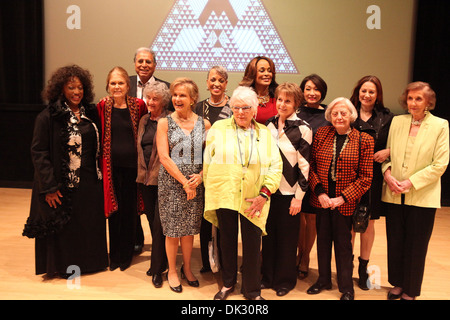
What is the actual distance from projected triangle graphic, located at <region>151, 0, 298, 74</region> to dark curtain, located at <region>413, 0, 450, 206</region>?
6.80 ft

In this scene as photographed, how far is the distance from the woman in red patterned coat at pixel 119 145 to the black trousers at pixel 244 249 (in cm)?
109

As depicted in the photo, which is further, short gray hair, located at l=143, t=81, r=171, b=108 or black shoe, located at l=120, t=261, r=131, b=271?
black shoe, located at l=120, t=261, r=131, b=271

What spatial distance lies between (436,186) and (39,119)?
317cm

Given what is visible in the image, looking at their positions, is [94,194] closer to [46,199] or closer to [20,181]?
[46,199]

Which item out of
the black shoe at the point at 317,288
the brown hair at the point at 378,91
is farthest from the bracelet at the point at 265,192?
the brown hair at the point at 378,91

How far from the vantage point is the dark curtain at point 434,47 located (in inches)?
215

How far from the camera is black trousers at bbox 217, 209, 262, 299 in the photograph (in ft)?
8.50

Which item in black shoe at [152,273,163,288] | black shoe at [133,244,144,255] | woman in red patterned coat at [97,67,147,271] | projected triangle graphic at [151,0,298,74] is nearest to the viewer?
black shoe at [152,273,163,288]

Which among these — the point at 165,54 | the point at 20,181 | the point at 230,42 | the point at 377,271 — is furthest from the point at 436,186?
the point at 20,181

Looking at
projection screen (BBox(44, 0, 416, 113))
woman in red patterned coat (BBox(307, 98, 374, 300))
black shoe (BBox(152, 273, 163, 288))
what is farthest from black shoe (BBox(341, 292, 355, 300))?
projection screen (BBox(44, 0, 416, 113))

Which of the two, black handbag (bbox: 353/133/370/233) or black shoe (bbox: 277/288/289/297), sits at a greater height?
black handbag (bbox: 353/133/370/233)

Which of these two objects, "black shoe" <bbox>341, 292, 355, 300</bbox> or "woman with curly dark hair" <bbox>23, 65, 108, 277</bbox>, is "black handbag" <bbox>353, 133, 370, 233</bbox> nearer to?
"black shoe" <bbox>341, 292, 355, 300</bbox>

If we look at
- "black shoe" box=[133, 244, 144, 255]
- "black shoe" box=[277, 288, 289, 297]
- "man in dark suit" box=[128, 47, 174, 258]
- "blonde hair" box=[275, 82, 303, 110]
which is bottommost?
"black shoe" box=[133, 244, 144, 255]

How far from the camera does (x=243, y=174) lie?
254 centimetres
